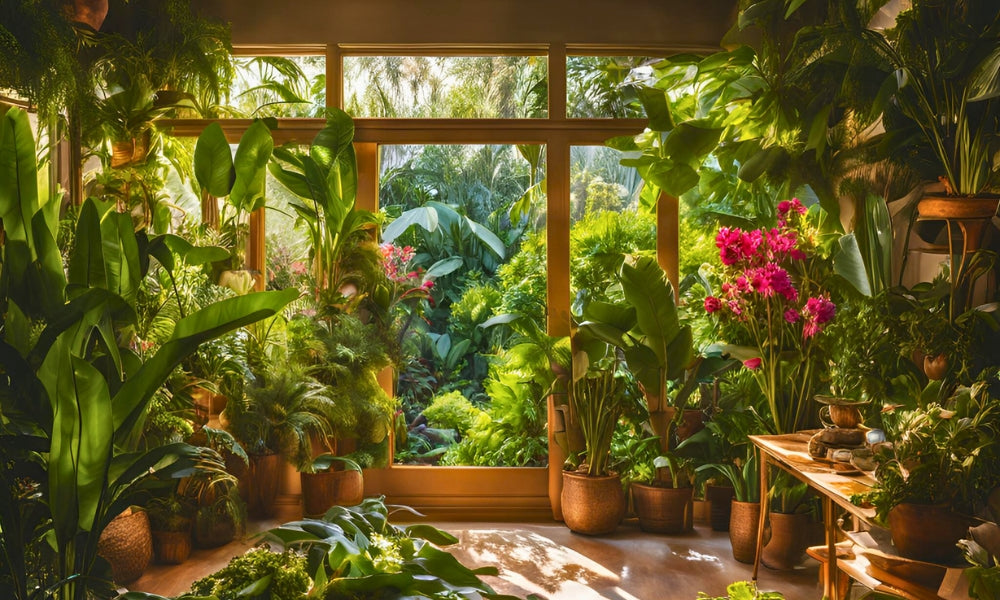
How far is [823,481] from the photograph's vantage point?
2.94 meters

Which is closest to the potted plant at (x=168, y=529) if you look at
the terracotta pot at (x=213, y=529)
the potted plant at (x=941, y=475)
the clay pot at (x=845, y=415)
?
the terracotta pot at (x=213, y=529)

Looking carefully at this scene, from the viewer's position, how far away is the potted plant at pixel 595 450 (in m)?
4.91

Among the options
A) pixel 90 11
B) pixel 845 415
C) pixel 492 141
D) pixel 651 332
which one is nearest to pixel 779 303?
pixel 651 332

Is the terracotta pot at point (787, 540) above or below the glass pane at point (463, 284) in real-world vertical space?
below

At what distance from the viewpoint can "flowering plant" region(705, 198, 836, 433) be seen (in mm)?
3961

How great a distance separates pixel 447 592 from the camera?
2.12 m

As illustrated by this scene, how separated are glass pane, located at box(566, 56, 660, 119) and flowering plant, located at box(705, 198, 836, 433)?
162cm

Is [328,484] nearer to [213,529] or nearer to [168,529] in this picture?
[213,529]

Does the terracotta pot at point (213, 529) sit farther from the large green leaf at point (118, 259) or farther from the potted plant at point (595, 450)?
the large green leaf at point (118, 259)

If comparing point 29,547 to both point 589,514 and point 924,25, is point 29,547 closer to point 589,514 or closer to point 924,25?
point 589,514

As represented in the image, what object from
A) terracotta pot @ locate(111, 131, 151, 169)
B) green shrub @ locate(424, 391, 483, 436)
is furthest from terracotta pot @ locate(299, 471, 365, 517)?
terracotta pot @ locate(111, 131, 151, 169)

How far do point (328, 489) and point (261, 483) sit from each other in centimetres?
40

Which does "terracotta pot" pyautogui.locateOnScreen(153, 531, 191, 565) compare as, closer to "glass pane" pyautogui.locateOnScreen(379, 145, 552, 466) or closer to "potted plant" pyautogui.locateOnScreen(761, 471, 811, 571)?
"glass pane" pyautogui.locateOnScreen(379, 145, 552, 466)

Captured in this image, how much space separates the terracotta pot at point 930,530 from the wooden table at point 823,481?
206mm
